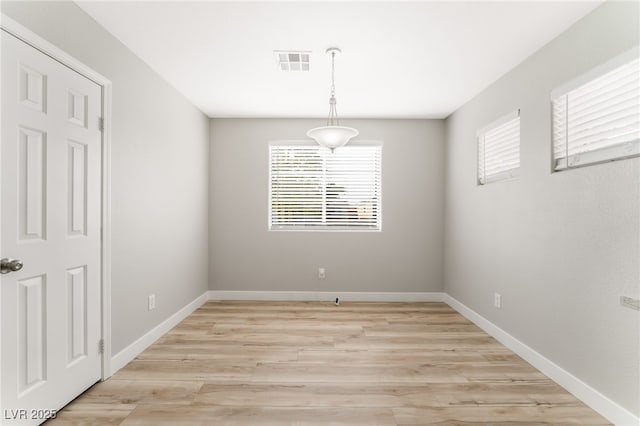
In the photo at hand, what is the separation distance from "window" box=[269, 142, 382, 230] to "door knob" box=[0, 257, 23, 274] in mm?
3296

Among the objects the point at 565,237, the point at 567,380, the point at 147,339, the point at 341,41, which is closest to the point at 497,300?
the point at 567,380

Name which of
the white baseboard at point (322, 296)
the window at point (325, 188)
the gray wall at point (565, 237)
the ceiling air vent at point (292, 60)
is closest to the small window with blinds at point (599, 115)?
the gray wall at point (565, 237)

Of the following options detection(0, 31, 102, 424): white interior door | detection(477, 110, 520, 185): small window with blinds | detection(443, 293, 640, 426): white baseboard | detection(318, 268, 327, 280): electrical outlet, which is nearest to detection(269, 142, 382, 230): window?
detection(318, 268, 327, 280): electrical outlet

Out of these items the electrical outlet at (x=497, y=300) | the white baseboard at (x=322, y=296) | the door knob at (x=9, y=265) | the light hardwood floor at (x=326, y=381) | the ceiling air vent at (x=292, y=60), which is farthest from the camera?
the white baseboard at (x=322, y=296)

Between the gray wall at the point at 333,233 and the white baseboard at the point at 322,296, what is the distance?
7 cm

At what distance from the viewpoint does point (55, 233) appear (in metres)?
2.09

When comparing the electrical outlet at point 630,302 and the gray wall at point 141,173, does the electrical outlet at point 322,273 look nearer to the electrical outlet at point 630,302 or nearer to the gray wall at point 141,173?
the gray wall at point 141,173

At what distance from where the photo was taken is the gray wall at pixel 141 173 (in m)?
2.30

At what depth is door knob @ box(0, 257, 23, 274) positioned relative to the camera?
1730mm

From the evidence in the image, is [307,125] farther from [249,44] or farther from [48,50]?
[48,50]

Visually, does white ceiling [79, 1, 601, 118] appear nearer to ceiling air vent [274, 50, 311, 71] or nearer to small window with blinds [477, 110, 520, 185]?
ceiling air vent [274, 50, 311, 71]

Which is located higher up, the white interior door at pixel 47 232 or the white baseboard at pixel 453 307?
the white interior door at pixel 47 232

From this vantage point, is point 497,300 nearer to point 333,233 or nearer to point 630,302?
point 630,302

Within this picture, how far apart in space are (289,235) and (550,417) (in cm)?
350
